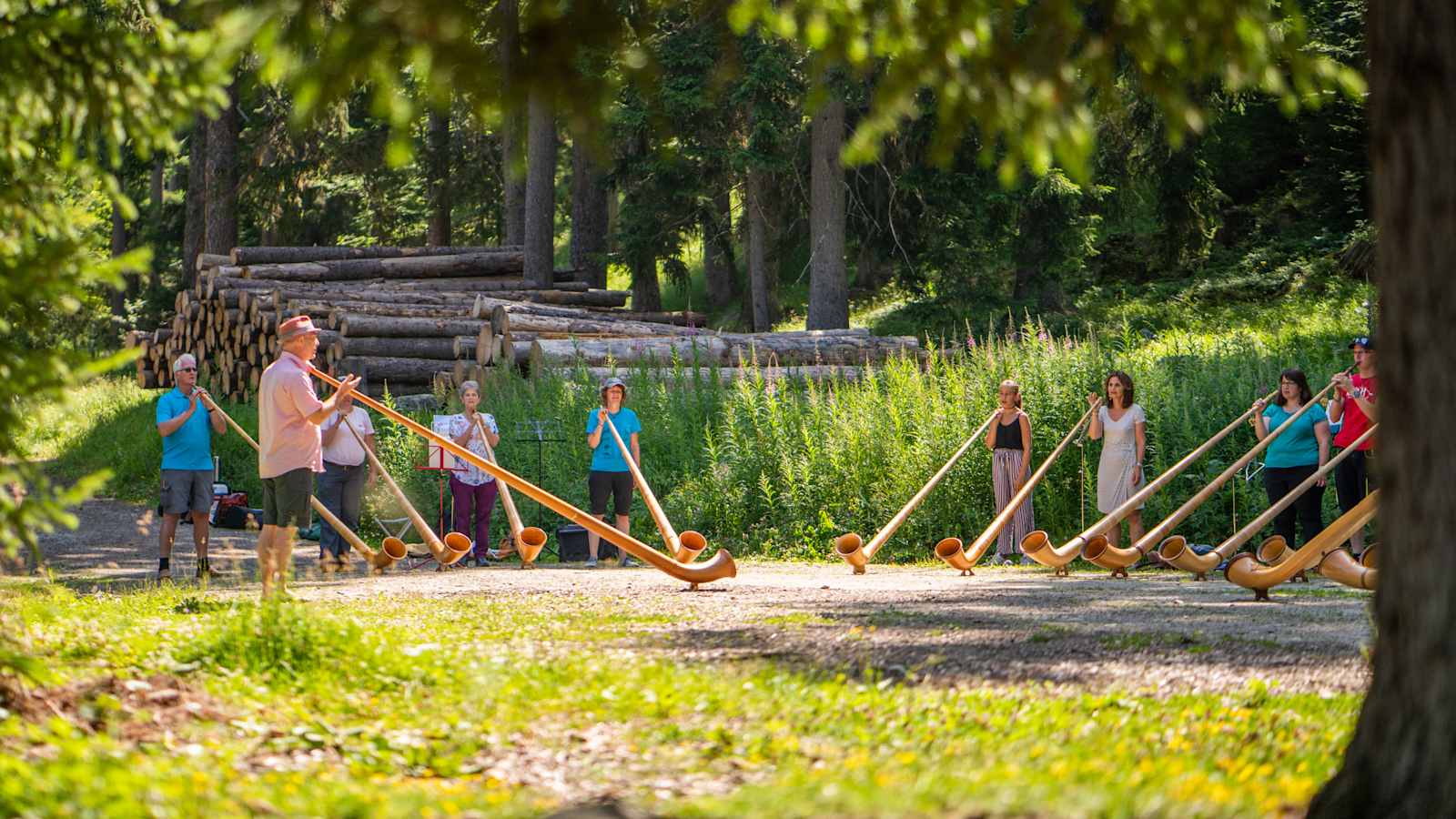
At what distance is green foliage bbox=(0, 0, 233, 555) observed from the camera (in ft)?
15.4

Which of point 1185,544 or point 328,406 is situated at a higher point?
point 328,406

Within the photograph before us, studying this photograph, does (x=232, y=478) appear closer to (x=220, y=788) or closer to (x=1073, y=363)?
(x=1073, y=363)

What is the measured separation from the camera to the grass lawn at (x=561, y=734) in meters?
3.86

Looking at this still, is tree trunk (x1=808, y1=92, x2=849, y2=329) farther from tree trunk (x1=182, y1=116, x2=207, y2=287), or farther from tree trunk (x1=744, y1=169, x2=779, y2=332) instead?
tree trunk (x1=182, y1=116, x2=207, y2=287)

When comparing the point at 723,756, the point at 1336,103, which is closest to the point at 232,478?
the point at 723,756

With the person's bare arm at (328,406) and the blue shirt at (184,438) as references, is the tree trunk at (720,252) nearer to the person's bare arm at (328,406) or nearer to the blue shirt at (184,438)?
the blue shirt at (184,438)

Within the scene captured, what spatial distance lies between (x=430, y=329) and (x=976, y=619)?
14.7 meters

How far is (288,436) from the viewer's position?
9.15m

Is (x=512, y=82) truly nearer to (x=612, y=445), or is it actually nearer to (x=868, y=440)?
(x=612, y=445)

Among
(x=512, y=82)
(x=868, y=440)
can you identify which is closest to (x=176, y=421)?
(x=868, y=440)

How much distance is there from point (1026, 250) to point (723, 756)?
69.6ft

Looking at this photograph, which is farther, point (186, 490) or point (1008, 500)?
point (1008, 500)

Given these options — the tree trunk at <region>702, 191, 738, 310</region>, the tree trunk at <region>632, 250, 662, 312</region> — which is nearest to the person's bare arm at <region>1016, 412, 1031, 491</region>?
the tree trunk at <region>702, 191, 738, 310</region>

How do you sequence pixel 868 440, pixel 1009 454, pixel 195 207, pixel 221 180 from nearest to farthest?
1. pixel 1009 454
2. pixel 868 440
3. pixel 221 180
4. pixel 195 207
